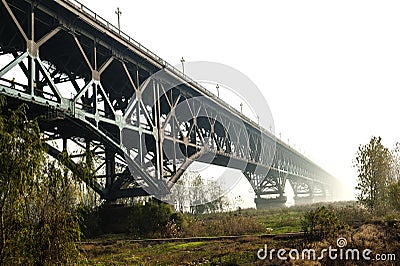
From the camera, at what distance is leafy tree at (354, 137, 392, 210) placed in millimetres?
26906

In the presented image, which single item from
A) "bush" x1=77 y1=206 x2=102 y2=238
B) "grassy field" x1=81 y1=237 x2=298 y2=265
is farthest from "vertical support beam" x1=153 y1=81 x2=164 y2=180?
"grassy field" x1=81 y1=237 x2=298 y2=265

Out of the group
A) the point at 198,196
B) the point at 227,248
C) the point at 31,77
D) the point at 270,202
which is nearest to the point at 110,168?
the point at 31,77

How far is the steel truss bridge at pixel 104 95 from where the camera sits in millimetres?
19219

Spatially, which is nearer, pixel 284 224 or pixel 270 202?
pixel 284 224

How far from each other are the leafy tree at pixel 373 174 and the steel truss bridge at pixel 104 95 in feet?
44.3

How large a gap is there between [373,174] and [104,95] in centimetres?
1808

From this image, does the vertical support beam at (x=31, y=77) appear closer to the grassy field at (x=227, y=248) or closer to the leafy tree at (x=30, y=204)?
the grassy field at (x=227, y=248)

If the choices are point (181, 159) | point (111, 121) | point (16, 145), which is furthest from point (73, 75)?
point (16, 145)

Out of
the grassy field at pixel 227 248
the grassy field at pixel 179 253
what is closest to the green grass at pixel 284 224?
the grassy field at pixel 227 248

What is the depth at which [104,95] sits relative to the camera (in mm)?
24172

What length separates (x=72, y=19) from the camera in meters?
21.9

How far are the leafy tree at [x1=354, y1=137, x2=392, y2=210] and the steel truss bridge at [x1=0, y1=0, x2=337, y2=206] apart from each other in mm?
13512

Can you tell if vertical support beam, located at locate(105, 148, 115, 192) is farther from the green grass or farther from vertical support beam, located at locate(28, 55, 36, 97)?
vertical support beam, located at locate(28, 55, 36, 97)

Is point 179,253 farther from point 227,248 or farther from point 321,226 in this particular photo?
point 321,226
